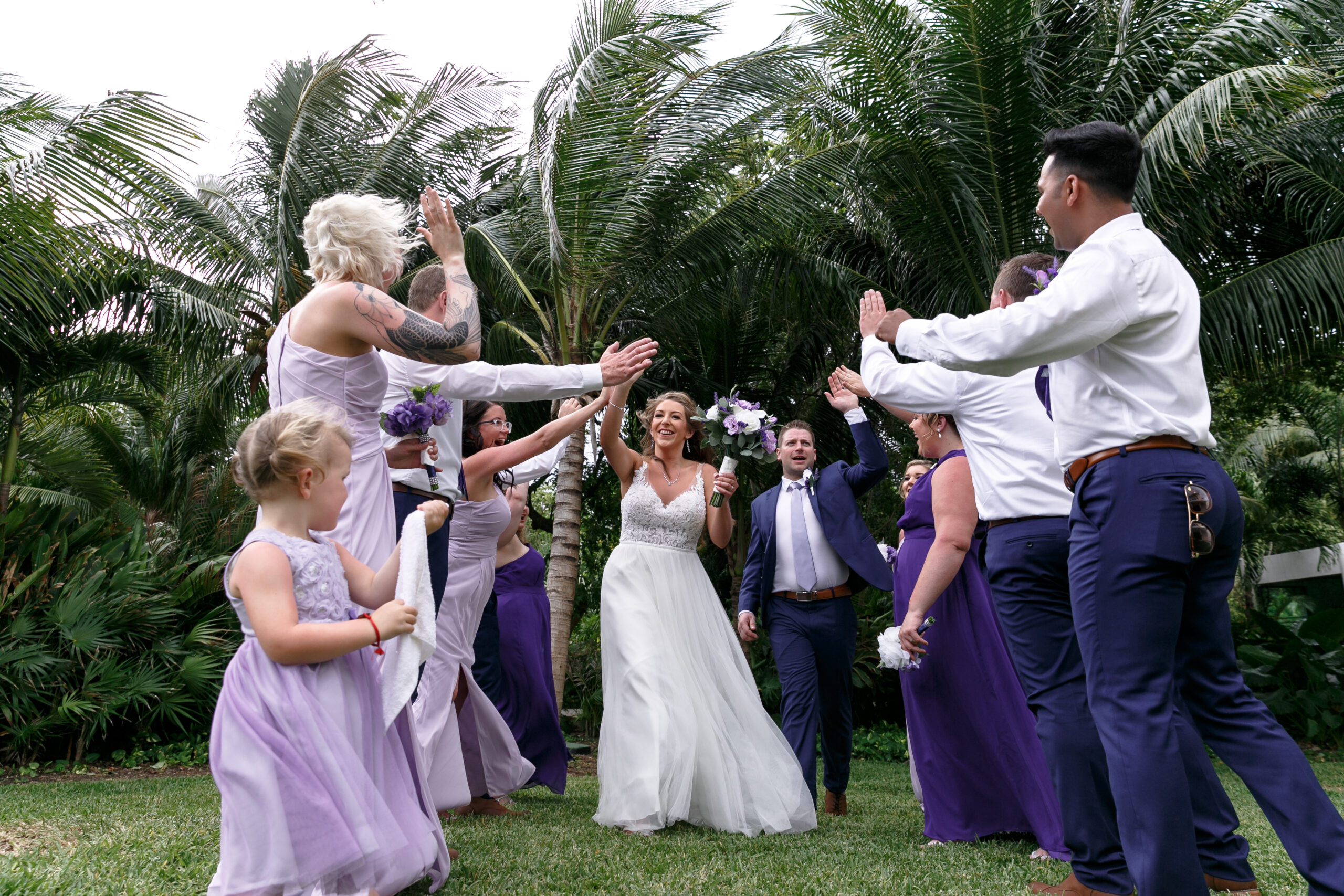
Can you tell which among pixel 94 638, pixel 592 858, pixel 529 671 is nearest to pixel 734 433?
pixel 529 671

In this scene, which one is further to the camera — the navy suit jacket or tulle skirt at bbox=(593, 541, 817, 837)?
the navy suit jacket

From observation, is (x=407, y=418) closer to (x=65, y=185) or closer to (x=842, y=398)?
(x=842, y=398)

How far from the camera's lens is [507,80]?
45.8ft

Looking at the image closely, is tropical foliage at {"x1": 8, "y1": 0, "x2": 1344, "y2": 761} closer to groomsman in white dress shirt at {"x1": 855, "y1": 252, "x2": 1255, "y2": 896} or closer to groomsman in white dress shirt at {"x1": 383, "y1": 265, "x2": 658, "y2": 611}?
groomsman in white dress shirt at {"x1": 383, "y1": 265, "x2": 658, "y2": 611}

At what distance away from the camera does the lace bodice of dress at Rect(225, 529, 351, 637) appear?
3.01m

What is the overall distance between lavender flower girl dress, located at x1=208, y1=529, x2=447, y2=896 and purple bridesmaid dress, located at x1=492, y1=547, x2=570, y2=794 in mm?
3737

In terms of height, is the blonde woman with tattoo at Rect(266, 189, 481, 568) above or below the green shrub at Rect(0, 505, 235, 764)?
above

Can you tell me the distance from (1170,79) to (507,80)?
332 inches

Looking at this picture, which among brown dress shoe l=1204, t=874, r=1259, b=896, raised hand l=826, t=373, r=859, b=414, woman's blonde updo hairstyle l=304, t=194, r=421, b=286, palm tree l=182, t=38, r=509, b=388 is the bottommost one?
brown dress shoe l=1204, t=874, r=1259, b=896

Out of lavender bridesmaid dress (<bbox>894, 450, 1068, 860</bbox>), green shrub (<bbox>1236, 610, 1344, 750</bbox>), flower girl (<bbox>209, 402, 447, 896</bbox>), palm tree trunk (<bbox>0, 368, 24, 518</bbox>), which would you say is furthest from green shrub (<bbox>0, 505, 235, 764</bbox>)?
green shrub (<bbox>1236, 610, 1344, 750</bbox>)

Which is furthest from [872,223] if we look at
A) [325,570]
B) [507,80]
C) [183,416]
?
[183,416]

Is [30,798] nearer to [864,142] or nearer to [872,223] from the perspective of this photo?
[864,142]

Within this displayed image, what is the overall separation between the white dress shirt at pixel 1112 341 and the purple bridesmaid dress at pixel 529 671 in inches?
192

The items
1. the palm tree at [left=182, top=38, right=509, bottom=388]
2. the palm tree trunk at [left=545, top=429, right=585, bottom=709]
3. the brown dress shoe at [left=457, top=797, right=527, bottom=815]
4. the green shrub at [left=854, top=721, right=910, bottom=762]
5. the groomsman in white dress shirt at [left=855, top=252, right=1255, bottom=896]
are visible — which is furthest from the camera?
the palm tree at [left=182, top=38, right=509, bottom=388]
